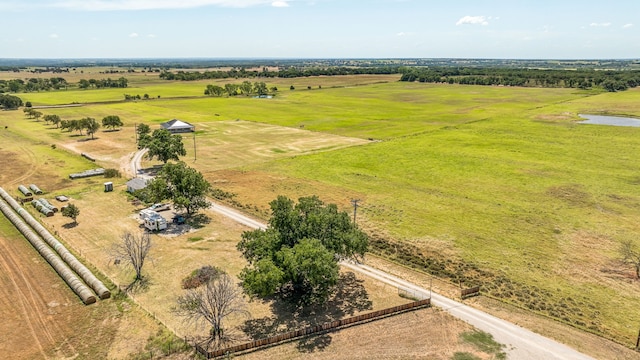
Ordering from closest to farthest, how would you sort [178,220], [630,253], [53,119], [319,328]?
[319,328], [630,253], [178,220], [53,119]

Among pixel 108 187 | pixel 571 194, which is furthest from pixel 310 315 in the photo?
pixel 571 194

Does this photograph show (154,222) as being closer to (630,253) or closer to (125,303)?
(125,303)

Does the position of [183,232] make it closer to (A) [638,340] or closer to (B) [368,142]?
(A) [638,340]

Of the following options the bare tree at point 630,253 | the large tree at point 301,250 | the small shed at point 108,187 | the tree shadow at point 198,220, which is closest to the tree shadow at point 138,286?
the large tree at point 301,250

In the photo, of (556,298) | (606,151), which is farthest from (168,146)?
(606,151)

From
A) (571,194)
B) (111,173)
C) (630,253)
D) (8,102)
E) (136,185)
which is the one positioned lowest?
(630,253)

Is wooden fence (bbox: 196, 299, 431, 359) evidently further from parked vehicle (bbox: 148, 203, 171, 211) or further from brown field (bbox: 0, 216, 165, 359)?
parked vehicle (bbox: 148, 203, 171, 211)

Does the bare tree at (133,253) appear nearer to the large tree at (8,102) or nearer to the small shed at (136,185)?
the small shed at (136,185)
